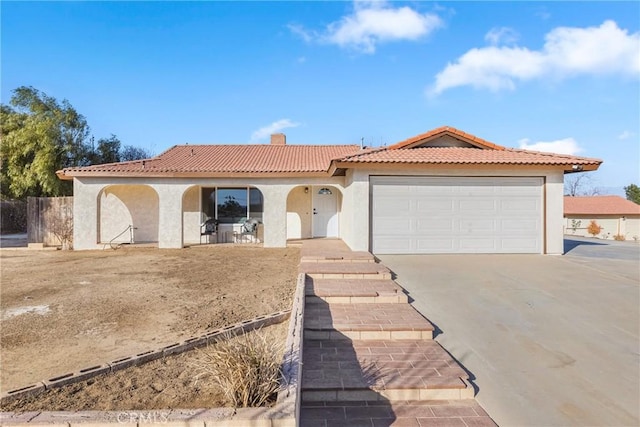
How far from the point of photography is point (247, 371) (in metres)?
2.88

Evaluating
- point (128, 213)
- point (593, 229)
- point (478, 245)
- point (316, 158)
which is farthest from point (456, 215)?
point (593, 229)

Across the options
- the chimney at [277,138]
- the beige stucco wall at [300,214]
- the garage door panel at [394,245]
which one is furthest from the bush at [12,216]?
the garage door panel at [394,245]

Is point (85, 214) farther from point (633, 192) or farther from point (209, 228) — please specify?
point (633, 192)

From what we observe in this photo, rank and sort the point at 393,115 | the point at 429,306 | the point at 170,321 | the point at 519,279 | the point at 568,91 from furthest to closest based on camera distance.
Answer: the point at 393,115 < the point at 568,91 < the point at 519,279 < the point at 429,306 < the point at 170,321

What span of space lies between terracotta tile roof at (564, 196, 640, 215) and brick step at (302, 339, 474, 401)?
44699mm

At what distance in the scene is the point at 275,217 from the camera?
14156 mm

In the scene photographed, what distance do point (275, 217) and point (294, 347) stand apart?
34.9ft

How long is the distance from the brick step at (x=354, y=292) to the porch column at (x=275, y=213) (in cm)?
697

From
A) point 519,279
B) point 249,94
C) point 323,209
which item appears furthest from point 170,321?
point 249,94

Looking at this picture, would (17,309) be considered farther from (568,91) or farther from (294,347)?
(568,91)

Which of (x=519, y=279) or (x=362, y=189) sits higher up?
(x=362, y=189)

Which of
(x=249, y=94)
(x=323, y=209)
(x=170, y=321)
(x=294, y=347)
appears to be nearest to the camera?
(x=294, y=347)

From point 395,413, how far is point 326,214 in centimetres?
1322

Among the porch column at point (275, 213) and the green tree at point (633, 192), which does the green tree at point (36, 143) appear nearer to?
the porch column at point (275, 213)
